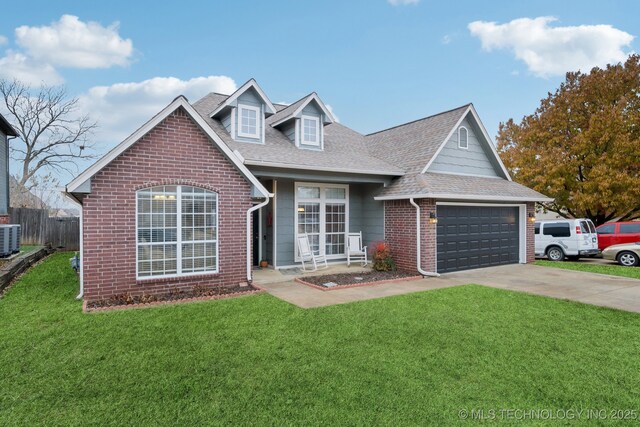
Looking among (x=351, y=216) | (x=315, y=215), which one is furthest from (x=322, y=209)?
(x=351, y=216)

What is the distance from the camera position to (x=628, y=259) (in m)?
13.4

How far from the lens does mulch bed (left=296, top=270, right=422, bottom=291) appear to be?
357 inches

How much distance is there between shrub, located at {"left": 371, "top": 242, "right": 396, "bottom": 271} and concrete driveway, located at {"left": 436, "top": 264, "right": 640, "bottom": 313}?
1602mm

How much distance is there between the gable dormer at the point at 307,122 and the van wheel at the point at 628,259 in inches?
484

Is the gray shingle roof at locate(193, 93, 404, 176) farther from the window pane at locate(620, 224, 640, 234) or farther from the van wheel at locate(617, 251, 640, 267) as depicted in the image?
the window pane at locate(620, 224, 640, 234)

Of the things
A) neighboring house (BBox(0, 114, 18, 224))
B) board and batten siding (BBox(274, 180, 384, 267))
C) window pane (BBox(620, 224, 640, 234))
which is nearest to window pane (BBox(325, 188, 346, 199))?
board and batten siding (BBox(274, 180, 384, 267))

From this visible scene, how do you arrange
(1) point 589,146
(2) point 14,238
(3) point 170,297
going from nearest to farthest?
1. (3) point 170,297
2. (2) point 14,238
3. (1) point 589,146

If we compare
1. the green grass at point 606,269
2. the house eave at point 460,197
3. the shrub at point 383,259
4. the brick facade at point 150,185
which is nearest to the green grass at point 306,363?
the brick facade at point 150,185

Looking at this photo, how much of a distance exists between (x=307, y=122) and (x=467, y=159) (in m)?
6.17

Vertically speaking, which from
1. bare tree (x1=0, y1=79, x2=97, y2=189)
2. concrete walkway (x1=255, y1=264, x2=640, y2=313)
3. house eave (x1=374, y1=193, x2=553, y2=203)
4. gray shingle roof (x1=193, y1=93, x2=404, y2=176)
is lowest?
concrete walkway (x1=255, y1=264, x2=640, y2=313)

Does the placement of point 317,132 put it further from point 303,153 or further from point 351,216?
point 351,216

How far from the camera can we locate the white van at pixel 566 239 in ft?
47.0

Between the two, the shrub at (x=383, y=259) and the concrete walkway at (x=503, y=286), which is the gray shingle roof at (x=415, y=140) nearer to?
the shrub at (x=383, y=259)

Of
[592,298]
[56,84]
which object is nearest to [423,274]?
[592,298]
